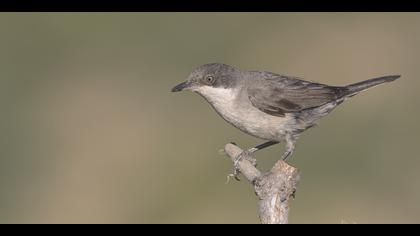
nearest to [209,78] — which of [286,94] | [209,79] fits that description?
[209,79]

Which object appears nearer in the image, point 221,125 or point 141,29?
point 221,125

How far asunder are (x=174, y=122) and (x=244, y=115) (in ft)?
28.1

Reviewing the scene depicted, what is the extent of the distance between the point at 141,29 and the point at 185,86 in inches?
525

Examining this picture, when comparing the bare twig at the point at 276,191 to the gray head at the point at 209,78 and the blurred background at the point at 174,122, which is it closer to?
the gray head at the point at 209,78

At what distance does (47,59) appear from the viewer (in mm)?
23266

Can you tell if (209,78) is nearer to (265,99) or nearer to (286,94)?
(265,99)

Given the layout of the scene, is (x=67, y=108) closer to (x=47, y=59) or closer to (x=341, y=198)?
(x=47, y=59)

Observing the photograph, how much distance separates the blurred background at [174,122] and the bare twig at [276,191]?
6.49 m

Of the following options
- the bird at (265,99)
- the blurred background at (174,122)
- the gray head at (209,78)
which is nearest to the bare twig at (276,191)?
the bird at (265,99)

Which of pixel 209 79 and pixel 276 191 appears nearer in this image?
pixel 276 191

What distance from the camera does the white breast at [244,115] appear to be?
1101 centimetres

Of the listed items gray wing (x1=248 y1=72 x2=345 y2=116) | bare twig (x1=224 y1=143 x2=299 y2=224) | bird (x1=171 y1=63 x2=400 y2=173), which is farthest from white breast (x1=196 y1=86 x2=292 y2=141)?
bare twig (x1=224 y1=143 x2=299 y2=224)

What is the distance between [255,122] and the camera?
11008 mm
